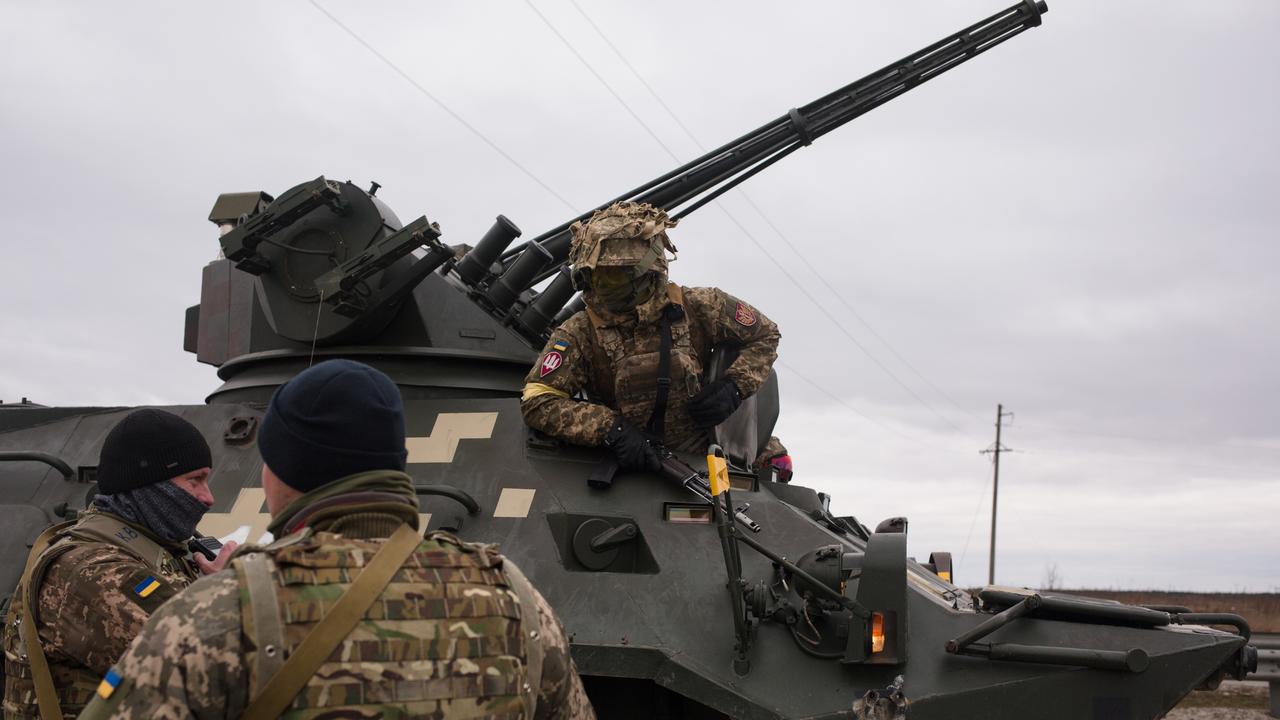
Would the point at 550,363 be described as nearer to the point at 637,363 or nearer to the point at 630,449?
the point at 637,363

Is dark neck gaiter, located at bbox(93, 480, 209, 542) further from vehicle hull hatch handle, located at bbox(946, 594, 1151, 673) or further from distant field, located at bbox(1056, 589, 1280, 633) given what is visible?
distant field, located at bbox(1056, 589, 1280, 633)

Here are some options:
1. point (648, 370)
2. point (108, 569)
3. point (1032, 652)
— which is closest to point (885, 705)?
point (1032, 652)

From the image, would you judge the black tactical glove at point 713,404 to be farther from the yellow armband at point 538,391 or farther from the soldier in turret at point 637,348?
the yellow armband at point 538,391

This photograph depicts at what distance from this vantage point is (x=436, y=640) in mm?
2143

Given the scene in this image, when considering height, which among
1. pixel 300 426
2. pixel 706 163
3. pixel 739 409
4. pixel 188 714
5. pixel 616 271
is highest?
pixel 706 163

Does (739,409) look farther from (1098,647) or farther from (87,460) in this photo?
(87,460)

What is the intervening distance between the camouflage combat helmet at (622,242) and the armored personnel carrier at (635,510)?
802 millimetres

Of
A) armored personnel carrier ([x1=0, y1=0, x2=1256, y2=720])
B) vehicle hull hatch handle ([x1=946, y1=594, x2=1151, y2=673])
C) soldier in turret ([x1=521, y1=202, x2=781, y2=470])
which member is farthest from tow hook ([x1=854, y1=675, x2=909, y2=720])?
soldier in turret ([x1=521, y1=202, x2=781, y2=470])

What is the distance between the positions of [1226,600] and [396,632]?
91.6 ft

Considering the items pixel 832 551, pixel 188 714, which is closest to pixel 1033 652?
pixel 832 551

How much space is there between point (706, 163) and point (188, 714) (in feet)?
21.9

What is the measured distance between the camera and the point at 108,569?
3.49 m

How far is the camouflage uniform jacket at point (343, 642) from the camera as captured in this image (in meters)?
2.01

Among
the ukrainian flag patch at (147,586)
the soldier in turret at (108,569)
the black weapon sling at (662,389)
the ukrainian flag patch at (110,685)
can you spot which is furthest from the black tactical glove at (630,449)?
the ukrainian flag patch at (110,685)
